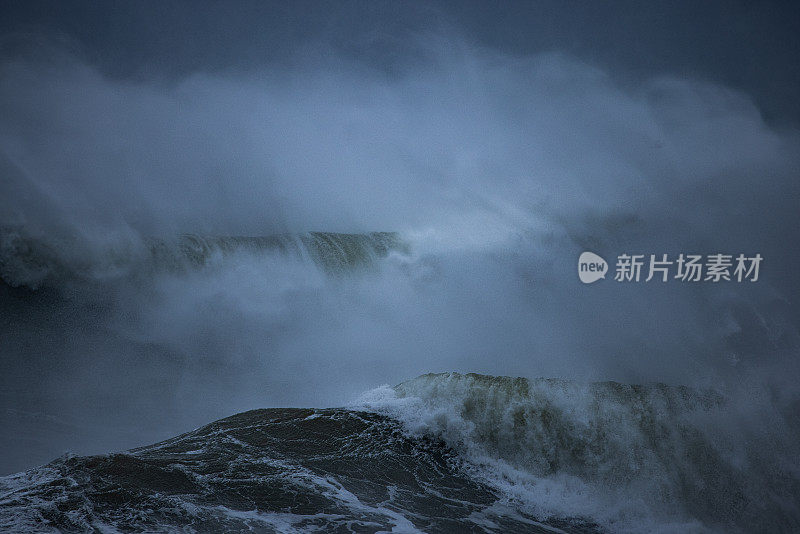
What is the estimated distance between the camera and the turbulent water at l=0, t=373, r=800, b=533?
5.45 meters

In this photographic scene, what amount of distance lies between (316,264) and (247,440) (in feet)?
48.0

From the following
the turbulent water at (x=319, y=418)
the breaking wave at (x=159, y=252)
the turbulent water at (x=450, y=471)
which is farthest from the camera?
the breaking wave at (x=159, y=252)

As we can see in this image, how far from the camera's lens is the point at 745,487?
761 cm

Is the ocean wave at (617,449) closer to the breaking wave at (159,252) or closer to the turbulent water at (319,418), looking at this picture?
the turbulent water at (319,418)

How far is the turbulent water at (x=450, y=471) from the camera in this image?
17.9 feet

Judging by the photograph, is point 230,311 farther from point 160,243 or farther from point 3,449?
point 3,449

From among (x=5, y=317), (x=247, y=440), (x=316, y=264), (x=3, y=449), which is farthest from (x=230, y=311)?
(x=247, y=440)

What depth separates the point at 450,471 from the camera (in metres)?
8.16
